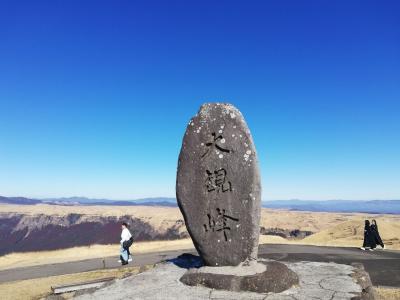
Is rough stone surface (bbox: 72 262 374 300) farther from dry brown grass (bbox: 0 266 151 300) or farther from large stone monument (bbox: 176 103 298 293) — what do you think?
dry brown grass (bbox: 0 266 151 300)

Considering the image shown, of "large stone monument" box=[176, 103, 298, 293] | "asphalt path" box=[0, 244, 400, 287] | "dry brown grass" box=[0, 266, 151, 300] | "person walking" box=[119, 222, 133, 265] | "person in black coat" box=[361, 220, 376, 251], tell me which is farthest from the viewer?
"person in black coat" box=[361, 220, 376, 251]

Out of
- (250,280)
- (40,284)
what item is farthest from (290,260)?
(40,284)

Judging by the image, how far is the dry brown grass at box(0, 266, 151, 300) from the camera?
1282 centimetres

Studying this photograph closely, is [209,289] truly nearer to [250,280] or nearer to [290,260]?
[250,280]

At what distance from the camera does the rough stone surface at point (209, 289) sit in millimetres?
7977

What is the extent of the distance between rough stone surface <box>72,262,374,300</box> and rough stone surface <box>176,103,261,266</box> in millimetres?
1123

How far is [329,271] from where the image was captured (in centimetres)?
1017

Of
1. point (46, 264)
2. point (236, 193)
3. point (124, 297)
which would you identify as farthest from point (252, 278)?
point (46, 264)

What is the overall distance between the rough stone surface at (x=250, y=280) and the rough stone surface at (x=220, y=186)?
2.03 feet

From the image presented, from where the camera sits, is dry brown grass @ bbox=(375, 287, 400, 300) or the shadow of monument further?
the shadow of monument

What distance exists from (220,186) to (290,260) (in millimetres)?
A: 8698

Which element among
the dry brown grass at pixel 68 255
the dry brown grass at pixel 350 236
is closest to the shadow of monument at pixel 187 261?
the dry brown grass at pixel 68 255

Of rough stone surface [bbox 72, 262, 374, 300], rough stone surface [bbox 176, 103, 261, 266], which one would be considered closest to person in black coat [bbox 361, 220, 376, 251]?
rough stone surface [bbox 72, 262, 374, 300]

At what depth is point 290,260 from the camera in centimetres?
1670
